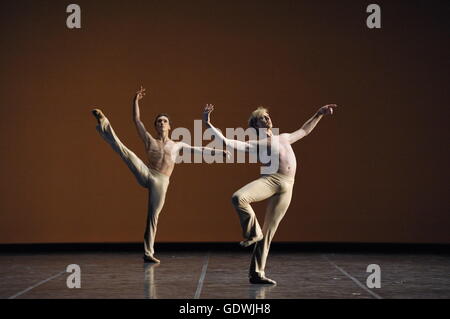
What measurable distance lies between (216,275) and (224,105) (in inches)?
119

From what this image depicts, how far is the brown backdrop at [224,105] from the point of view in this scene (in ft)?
25.8

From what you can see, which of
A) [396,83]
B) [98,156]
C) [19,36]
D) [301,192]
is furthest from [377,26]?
[19,36]

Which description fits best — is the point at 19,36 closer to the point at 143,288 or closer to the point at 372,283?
the point at 143,288

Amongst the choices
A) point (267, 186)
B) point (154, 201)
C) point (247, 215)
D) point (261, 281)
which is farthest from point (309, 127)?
point (154, 201)

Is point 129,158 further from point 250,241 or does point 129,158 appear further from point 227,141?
point 250,241

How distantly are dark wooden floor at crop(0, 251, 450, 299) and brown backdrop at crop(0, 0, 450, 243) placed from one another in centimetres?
71

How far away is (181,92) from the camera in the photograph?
7953mm

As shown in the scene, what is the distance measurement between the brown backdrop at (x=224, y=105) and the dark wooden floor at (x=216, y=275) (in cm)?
Result: 71

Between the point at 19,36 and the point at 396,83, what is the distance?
4666 millimetres

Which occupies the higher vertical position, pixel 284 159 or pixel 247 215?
pixel 284 159

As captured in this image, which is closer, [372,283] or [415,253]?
[372,283]

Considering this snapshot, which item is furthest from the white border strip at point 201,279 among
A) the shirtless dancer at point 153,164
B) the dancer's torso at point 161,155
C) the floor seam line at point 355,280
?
the floor seam line at point 355,280

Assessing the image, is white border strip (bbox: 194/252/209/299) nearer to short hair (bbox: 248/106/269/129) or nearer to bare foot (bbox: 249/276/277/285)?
bare foot (bbox: 249/276/277/285)

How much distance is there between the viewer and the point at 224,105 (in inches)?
312
